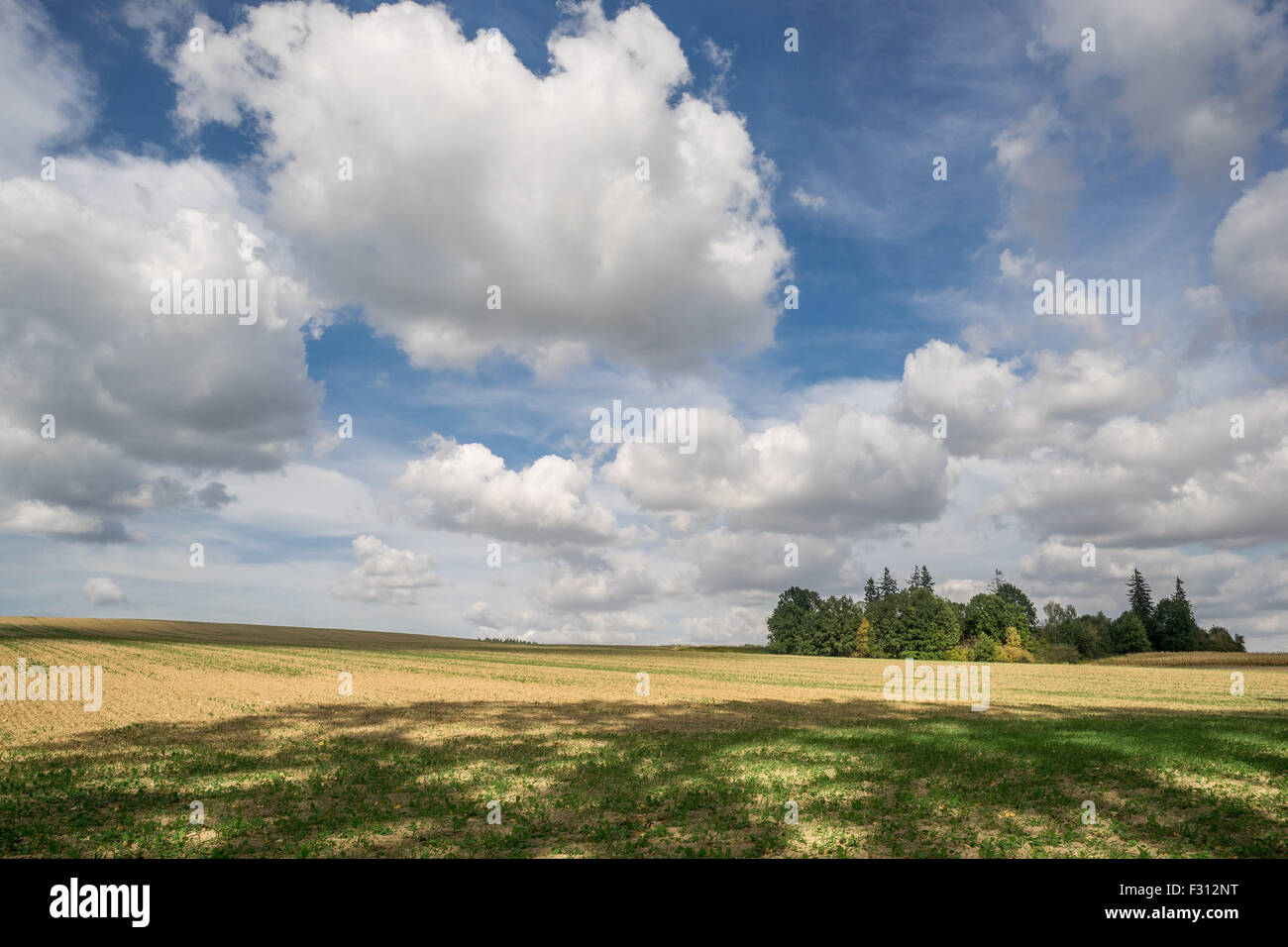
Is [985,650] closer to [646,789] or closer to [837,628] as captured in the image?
[837,628]

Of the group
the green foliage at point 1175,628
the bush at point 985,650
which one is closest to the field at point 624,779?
the bush at point 985,650

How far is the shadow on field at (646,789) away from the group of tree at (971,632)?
11826 cm

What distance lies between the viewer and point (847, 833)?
13.7 meters

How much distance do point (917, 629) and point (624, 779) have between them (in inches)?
5422

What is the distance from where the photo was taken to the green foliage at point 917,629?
5478 inches

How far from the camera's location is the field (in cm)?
1323

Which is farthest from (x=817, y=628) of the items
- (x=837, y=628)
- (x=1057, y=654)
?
(x=1057, y=654)

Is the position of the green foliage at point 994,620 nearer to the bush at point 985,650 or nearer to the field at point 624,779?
the bush at point 985,650

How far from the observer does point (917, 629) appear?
143m

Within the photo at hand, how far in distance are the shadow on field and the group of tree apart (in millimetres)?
118262
